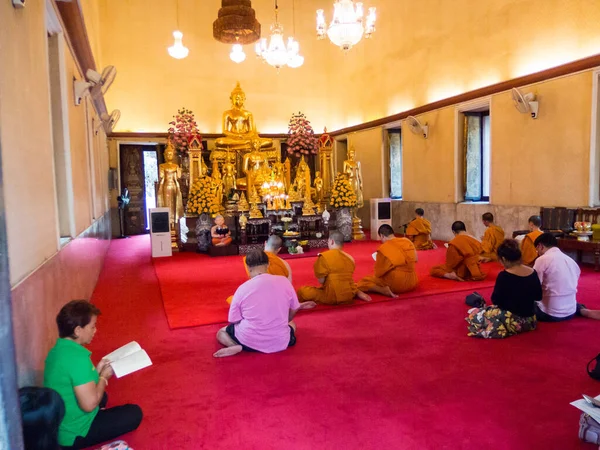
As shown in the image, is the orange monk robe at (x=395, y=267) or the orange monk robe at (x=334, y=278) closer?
the orange monk robe at (x=334, y=278)

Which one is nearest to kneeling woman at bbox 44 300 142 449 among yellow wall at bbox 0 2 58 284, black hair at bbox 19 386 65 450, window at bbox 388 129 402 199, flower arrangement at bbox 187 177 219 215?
black hair at bbox 19 386 65 450

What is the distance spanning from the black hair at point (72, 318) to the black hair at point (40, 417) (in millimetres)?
326

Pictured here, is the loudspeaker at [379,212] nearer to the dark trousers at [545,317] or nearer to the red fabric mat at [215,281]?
the red fabric mat at [215,281]

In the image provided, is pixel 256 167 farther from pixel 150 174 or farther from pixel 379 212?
pixel 150 174

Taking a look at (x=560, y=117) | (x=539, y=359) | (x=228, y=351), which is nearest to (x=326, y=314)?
(x=228, y=351)

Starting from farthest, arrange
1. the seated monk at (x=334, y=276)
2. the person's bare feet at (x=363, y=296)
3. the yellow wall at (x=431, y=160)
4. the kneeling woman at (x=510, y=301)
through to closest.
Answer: the yellow wall at (x=431, y=160)
the person's bare feet at (x=363, y=296)
the seated monk at (x=334, y=276)
the kneeling woman at (x=510, y=301)

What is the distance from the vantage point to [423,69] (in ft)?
36.6

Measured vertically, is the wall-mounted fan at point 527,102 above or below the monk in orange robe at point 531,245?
above

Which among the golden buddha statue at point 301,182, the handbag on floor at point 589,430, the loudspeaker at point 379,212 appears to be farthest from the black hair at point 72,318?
the loudspeaker at point 379,212

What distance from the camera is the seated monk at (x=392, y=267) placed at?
562cm

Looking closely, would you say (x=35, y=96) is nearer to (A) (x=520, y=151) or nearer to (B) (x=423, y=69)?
(A) (x=520, y=151)

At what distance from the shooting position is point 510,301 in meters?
4.07

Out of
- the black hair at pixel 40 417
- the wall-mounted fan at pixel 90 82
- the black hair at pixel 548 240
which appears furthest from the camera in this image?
the wall-mounted fan at pixel 90 82

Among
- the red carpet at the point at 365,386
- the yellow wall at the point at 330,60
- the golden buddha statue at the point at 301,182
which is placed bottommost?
the red carpet at the point at 365,386
